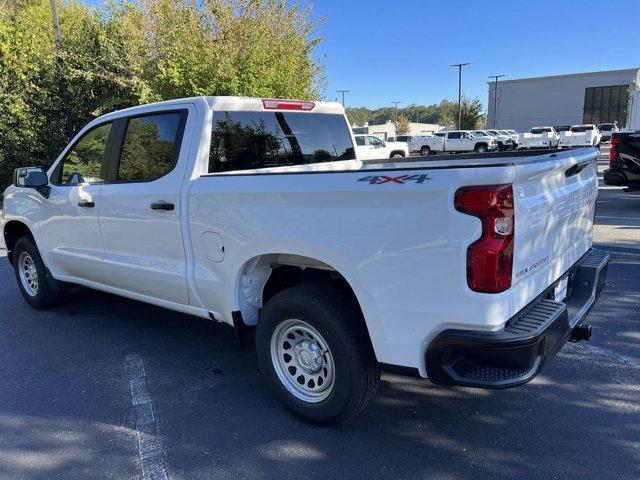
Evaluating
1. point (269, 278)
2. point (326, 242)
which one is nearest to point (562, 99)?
point (269, 278)

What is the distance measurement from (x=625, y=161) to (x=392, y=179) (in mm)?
9629

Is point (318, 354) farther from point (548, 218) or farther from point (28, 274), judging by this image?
point (28, 274)

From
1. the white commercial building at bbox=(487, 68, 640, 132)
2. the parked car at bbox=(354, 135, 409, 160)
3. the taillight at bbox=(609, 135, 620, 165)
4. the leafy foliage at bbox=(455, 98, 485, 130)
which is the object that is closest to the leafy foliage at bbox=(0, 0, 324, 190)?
the taillight at bbox=(609, 135, 620, 165)

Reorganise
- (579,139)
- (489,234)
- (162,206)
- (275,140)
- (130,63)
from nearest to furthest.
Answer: (489,234) < (162,206) < (275,140) < (130,63) < (579,139)

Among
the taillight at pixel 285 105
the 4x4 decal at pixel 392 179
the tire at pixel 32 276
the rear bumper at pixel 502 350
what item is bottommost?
the tire at pixel 32 276

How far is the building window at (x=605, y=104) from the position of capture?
65.8 meters

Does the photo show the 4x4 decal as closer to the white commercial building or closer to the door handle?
the door handle

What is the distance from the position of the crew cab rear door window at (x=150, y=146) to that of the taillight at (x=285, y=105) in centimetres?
70

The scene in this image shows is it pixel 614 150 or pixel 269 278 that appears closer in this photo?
pixel 269 278

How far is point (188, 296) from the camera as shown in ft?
11.7

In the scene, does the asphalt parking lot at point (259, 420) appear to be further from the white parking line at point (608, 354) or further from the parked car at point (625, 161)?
the parked car at point (625, 161)

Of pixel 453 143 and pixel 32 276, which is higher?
pixel 32 276

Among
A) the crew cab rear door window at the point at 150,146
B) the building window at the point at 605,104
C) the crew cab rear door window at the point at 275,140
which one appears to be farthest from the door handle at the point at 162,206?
the building window at the point at 605,104

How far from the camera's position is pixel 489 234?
221 centimetres
